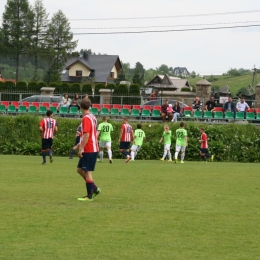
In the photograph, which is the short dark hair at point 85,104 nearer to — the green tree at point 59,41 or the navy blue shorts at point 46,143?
the navy blue shorts at point 46,143

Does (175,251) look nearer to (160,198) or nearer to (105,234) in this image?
(105,234)

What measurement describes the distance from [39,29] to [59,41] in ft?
14.0

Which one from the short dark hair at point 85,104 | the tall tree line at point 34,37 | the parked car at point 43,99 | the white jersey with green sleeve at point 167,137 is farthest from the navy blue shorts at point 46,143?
the tall tree line at point 34,37

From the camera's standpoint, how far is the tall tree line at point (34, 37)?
9662 cm

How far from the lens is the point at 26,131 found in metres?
33.0

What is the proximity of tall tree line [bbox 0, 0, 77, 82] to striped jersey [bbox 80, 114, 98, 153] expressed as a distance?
81.4 metres

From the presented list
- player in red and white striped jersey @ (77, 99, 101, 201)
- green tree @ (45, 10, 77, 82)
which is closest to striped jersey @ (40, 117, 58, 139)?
player in red and white striped jersey @ (77, 99, 101, 201)

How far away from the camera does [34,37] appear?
9950 cm

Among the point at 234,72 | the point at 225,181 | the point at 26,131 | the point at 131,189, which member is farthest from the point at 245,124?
the point at 234,72

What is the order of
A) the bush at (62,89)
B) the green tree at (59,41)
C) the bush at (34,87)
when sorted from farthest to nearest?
the green tree at (59,41)
the bush at (34,87)
the bush at (62,89)

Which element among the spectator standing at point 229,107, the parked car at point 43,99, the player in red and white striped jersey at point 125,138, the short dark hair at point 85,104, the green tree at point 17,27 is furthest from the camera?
the green tree at point 17,27

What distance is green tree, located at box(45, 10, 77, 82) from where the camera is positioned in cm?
10131

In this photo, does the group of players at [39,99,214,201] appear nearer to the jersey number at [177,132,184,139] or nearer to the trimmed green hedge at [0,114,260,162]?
the jersey number at [177,132,184,139]

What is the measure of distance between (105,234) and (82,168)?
3.23 meters
